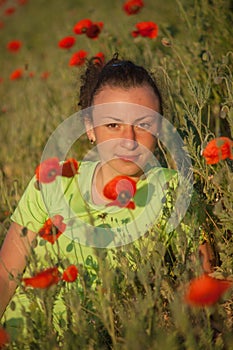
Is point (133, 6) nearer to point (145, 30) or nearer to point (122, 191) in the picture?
point (145, 30)

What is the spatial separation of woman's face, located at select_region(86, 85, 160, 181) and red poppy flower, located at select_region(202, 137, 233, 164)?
38cm

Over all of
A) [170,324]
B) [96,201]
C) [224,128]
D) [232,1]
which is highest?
[232,1]

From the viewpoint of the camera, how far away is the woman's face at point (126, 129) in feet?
8.07

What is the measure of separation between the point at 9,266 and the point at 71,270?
2.19 feet

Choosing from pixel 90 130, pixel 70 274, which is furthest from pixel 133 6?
pixel 70 274

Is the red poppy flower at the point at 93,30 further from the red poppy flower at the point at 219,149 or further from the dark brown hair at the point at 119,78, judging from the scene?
the red poppy flower at the point at 219,149

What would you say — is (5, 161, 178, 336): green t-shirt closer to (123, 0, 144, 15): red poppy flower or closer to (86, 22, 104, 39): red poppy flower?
(86, 22, 104, 39): red poppy flower

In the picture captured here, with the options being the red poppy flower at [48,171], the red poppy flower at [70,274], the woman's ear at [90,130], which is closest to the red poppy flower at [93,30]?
the woman's ear at [90,130]

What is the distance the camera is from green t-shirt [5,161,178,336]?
2.42 m

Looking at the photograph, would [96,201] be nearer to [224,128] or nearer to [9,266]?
[9,266]

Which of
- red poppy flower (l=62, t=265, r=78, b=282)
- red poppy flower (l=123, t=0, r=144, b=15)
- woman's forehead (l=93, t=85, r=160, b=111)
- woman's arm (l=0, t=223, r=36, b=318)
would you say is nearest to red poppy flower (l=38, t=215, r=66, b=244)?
red poppy flower (l=62, t=265, r=78, b=282)

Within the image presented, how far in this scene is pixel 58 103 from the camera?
182 inches

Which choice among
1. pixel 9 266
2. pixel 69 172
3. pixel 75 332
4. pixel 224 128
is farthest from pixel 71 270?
pixel 224 128

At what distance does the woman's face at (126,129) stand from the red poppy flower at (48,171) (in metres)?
0.36
